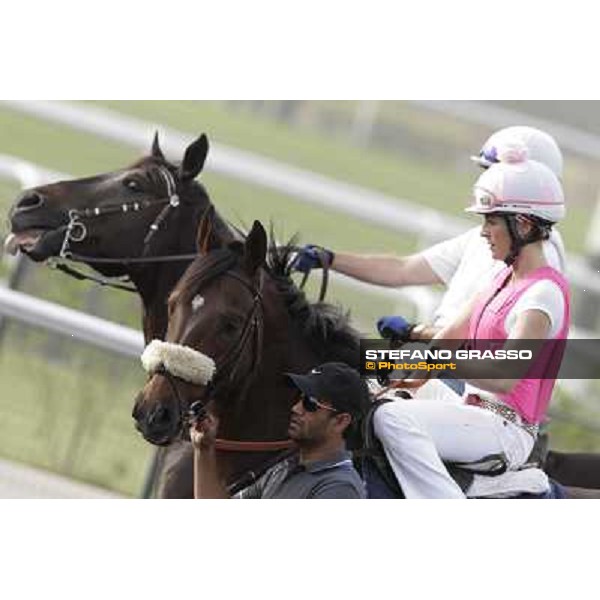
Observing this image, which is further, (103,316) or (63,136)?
(63,136)

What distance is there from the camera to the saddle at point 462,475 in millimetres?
3943

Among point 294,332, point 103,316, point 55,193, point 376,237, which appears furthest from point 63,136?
point 294,332

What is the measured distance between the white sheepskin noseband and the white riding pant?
1.54 ft

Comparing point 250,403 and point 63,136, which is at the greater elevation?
point 63,136

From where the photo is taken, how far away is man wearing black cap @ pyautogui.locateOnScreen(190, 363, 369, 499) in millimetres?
3789

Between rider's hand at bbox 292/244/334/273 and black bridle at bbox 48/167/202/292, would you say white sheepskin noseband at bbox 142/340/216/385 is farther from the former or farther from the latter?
black bridle at bbox 48/167/202/292

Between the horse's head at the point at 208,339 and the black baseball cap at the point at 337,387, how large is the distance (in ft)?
0.51

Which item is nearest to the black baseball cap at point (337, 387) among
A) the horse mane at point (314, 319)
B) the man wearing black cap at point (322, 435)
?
the man wearing black cap at point (322, 435)

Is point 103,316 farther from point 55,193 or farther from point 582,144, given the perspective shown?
point 582,144

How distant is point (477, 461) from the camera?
3.96 m

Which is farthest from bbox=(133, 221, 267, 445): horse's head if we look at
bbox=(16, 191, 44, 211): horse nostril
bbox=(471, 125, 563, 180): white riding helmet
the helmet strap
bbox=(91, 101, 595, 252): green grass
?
bbox=(91, 101, 595, 252): green grass

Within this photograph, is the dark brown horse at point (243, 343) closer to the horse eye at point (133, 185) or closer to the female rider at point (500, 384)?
the female rider at point (500, 384)

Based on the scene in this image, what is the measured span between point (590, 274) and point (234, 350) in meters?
4.14

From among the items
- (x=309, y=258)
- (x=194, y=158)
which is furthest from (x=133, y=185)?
(x=309, y=258)
